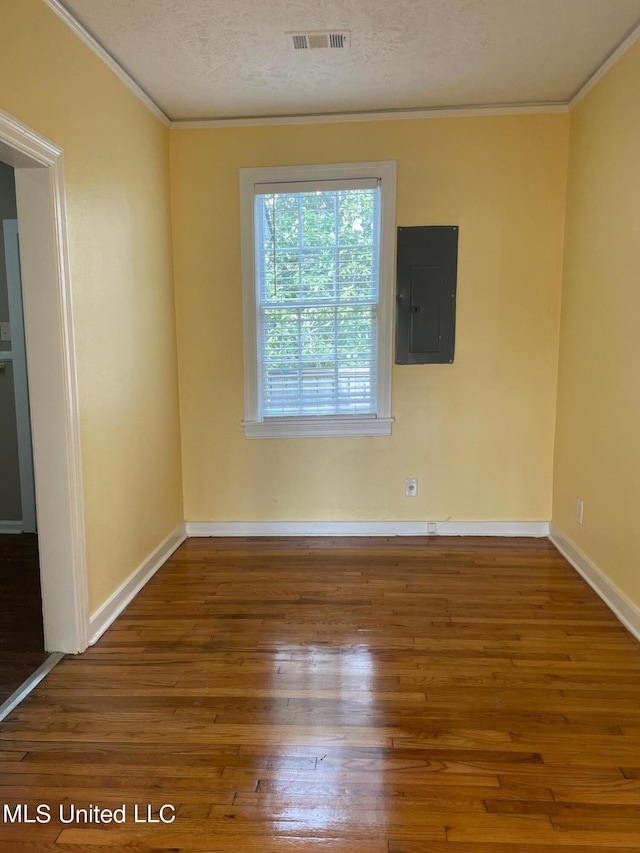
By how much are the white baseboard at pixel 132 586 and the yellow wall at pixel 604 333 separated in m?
2.50

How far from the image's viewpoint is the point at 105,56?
260 cm

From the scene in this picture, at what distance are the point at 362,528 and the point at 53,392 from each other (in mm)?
2252

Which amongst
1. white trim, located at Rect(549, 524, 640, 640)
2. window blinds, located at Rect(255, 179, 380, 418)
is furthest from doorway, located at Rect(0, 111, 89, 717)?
white trim, located at Rect(549, 524, 640, 640)

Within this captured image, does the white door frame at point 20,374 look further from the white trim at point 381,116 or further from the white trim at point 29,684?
the white trim at point 29,684

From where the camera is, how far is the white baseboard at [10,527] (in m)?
3.91

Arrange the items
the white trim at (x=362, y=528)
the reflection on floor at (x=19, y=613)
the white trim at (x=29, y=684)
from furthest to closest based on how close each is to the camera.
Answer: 1. the white trim at (x=362, y=528)
2. the reflection on floor at (x=19, y=613)
3. the white trim at (x=29, y=684)

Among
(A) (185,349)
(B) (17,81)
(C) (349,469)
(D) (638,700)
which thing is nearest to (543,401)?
(C) (349,469)

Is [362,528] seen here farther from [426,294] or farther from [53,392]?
Result: [53,392]

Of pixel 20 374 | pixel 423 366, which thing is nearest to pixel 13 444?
pixel 20 374

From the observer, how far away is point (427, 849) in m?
1.42

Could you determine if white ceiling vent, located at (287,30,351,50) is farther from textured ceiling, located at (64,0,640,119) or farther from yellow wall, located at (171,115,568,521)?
yellow wall, located at (171,115,568,521)

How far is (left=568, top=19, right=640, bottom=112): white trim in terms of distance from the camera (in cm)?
252

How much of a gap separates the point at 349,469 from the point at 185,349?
4.59 feet

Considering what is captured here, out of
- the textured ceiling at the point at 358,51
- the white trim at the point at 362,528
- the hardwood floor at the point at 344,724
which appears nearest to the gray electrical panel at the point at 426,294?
the textured ceiling at the point at 358,51
